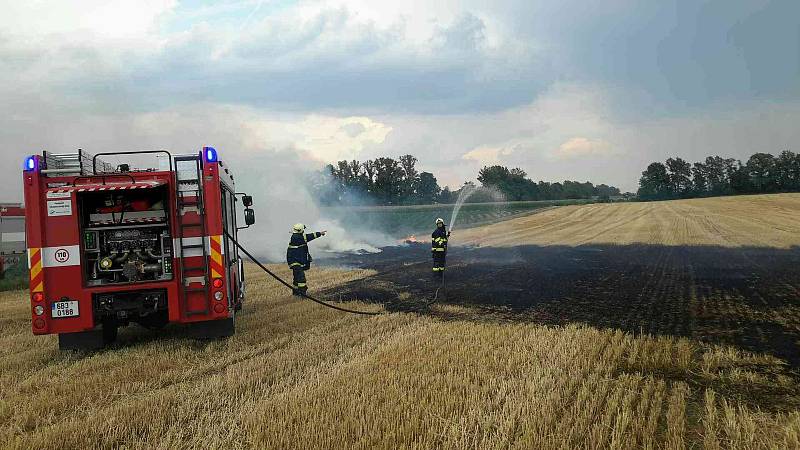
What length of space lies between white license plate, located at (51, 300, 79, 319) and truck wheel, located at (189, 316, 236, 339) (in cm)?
156

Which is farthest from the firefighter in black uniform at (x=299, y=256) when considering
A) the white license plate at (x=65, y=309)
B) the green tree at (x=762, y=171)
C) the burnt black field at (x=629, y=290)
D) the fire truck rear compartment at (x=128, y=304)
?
the green tree at (x=762, y=171)

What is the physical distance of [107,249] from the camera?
776 cm

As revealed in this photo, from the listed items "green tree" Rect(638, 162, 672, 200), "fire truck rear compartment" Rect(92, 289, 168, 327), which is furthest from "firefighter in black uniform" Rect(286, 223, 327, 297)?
"green tree" Rect(638, 162, 672, 200)

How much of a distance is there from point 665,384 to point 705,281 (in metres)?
9.19

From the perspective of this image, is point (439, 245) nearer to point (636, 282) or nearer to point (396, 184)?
point (636, 282)

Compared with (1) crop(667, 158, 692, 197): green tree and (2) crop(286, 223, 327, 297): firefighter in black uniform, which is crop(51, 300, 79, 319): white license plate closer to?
(2) crop(286, 223, 327, 297): firefighter in black uniform

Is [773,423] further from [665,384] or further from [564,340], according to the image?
[564,340]

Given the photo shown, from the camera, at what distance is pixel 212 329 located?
8.07m

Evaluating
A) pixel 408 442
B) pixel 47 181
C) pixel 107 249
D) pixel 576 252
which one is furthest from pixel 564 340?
pixel 576 252

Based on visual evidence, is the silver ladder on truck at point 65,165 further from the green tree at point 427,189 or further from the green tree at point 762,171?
the green tree at point 762,171

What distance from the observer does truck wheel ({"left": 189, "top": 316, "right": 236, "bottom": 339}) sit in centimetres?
805

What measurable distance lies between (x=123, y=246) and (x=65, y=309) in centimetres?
113

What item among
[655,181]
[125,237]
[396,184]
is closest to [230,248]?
[125,237]

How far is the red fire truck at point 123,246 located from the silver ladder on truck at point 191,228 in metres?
0.01
